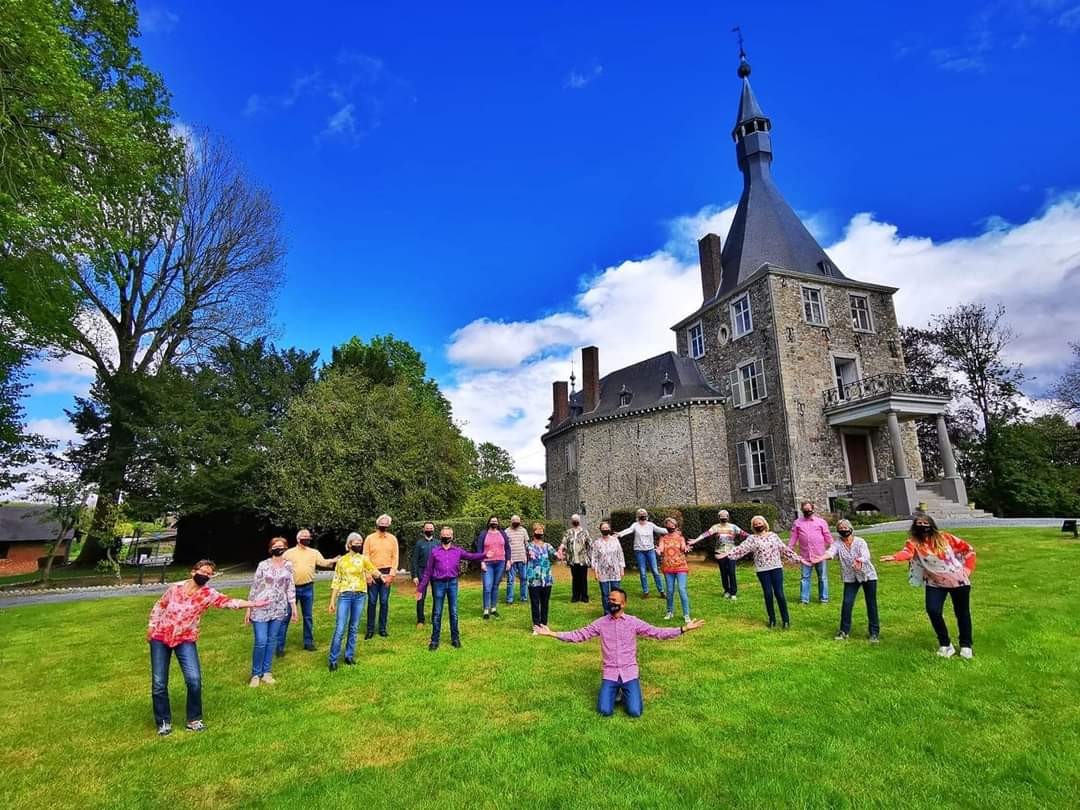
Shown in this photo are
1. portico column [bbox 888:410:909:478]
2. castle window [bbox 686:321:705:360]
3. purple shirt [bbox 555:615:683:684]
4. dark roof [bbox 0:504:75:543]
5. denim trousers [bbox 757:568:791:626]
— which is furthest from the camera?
dark roof [bbox 0:504:75:543]

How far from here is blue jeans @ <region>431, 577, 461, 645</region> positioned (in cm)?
841

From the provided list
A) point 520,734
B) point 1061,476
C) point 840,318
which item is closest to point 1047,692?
point 520,734

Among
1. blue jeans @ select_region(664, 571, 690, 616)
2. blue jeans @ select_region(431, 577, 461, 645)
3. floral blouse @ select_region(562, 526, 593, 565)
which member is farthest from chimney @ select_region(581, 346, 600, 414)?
blue jeans @ select_region(431, 577, 461, 645)

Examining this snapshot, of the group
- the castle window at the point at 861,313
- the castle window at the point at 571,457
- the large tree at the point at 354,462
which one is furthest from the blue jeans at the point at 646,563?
the castle window at the point at 861,313

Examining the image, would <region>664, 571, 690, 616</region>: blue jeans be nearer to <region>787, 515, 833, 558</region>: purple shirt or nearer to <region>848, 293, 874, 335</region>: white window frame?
<region>787, 515, 833, 558</region>: purple shirt

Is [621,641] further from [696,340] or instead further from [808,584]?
[696,340]

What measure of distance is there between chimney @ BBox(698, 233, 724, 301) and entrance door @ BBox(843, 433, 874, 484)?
10.1 m

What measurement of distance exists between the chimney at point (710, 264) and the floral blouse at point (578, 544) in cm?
2214

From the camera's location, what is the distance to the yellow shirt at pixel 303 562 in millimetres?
8320

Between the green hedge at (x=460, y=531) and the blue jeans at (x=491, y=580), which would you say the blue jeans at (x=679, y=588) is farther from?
the green hedge at (x=460, y=531)

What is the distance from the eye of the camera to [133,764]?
483cm

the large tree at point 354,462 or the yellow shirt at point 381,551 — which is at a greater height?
the large tree at point 354,462

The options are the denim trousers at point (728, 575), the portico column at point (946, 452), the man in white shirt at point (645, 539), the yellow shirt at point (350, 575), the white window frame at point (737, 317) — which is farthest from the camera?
the white window frame at point (737, 317)

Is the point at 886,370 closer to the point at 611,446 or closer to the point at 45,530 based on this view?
the point at 611,446
